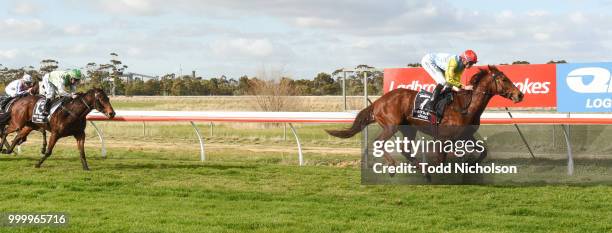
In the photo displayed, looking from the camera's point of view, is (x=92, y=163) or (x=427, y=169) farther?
(x=92, y=163)

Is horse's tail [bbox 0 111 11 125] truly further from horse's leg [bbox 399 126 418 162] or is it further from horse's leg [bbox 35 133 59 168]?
horse's leg [bbox 399 126 418 162]

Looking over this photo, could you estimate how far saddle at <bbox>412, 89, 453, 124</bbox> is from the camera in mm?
7781

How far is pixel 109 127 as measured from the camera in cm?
2281

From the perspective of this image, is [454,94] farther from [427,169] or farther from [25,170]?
[25,170]

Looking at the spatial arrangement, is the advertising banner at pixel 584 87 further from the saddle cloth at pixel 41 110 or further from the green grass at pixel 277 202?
the saddle cloth at pixel 41 110

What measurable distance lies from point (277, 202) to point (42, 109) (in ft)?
15.8

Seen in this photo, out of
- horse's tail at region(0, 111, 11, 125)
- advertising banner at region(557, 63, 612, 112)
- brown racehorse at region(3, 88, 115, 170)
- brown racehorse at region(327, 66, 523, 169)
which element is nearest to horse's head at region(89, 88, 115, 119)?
brown racehorse at region(3, 88, 115, 170)

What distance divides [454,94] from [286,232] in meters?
3.34

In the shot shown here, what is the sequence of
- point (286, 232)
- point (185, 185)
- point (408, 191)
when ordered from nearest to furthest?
point (286, 232), point (408, 191), point (185, 185)

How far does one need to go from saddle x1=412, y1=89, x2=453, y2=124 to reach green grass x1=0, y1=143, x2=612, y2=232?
0.87 m

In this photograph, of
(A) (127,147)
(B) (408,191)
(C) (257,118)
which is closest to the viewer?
(B) (408,191)

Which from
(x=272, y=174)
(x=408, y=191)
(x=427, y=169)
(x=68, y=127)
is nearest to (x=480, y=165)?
(x=427, y=169)

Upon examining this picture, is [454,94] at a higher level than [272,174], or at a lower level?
higher

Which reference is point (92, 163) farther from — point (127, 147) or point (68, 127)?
point (127, 147)
